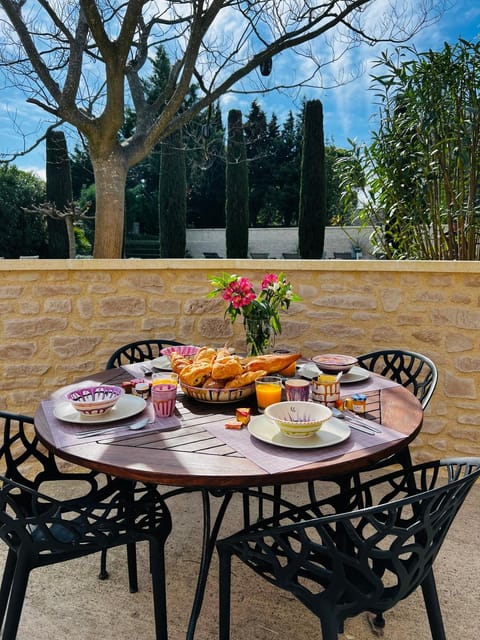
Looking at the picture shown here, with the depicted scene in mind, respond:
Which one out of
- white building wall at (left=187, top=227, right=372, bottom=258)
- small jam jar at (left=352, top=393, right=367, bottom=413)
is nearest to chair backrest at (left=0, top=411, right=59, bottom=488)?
small jam jar at (left=352, top=393, right=367, bottom=413)

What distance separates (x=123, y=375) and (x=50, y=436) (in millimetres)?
622

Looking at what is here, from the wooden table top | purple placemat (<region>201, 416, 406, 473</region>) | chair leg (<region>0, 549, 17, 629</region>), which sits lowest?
chair leg (<region>0, 549, 17, 629</region>)

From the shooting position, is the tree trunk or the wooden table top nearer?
the wooden table top

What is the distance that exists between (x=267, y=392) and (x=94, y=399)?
570 mm

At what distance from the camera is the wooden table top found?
3.56 ft

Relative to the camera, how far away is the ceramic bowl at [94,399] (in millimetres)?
1390

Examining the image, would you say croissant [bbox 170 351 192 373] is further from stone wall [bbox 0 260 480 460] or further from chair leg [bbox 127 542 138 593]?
stone wall [bbox 0 260 480 460]

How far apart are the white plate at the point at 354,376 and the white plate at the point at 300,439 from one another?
434mm

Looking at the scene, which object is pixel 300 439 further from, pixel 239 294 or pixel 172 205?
pixel 172 205

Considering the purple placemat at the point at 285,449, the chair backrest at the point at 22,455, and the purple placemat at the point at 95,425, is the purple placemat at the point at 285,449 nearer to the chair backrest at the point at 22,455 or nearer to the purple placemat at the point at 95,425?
the purple placemat at the point at 95,425

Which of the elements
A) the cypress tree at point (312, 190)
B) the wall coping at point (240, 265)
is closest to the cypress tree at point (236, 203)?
the cypress tree at point (312, 190)

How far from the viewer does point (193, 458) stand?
1173 millimetres

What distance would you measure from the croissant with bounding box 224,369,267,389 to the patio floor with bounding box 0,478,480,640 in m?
0.82

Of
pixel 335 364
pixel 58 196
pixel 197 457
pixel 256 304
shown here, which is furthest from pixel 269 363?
→ pixel 58 196
